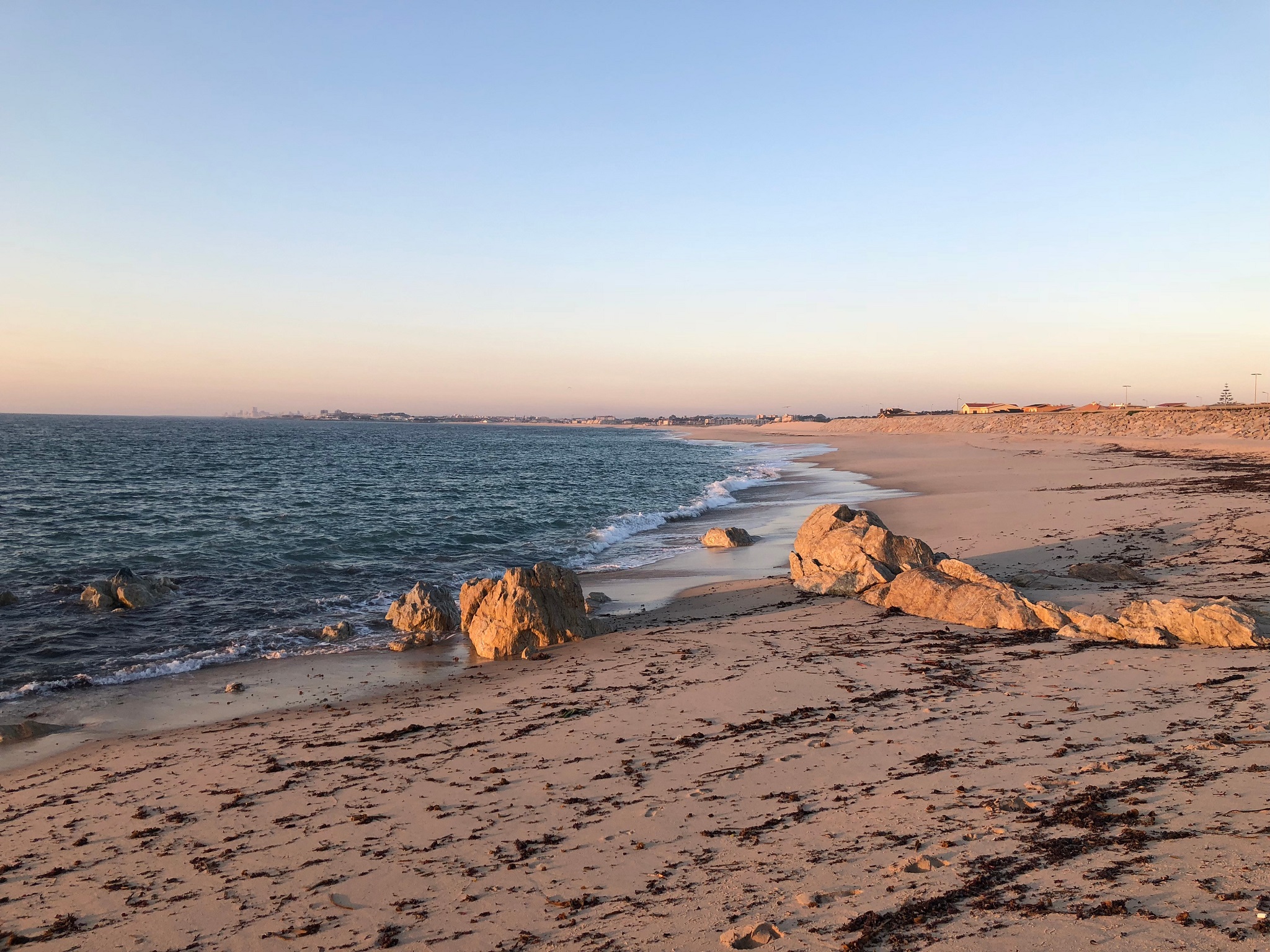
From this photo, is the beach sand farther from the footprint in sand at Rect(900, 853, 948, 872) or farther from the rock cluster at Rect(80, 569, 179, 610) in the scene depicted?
the rock cluster at Rect(80, 569, 179, 610)

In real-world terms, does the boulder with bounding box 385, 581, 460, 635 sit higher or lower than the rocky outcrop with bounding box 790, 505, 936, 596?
lower

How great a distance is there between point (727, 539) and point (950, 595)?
8944 millimetres

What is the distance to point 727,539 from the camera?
19.3 m

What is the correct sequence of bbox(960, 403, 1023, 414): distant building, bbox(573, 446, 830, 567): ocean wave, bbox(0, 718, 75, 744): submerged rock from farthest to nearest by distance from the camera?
bbox(960, 403, 1023, 414): distant building → bbox(573, 446, 830, 567): ocean wave → bbox(0, 718, 75, 744): submerged rock

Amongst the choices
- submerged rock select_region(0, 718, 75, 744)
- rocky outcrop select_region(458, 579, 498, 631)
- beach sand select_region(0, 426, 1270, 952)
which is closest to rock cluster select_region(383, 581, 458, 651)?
rocky outcrop select_region(458, 579, 498, 631)

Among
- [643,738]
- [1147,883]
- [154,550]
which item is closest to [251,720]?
[643,738]

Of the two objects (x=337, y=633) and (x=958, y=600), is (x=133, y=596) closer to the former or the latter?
(x=337, y=633)

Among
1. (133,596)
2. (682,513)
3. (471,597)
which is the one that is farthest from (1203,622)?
(682,513)

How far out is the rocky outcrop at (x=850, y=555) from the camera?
41.8 ft

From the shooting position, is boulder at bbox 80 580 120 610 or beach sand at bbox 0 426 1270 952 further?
boulder at bbox 80 580 120 610

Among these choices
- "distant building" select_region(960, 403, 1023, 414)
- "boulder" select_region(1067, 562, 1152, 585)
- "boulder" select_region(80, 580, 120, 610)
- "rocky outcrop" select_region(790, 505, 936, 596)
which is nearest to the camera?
"boulder" select_region(1067, 562, 1152, 585)

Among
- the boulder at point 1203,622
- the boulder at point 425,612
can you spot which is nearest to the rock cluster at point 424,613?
the boulder at point 425,612

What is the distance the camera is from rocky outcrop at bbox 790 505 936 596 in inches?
502

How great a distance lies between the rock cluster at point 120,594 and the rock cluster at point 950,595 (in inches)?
505
